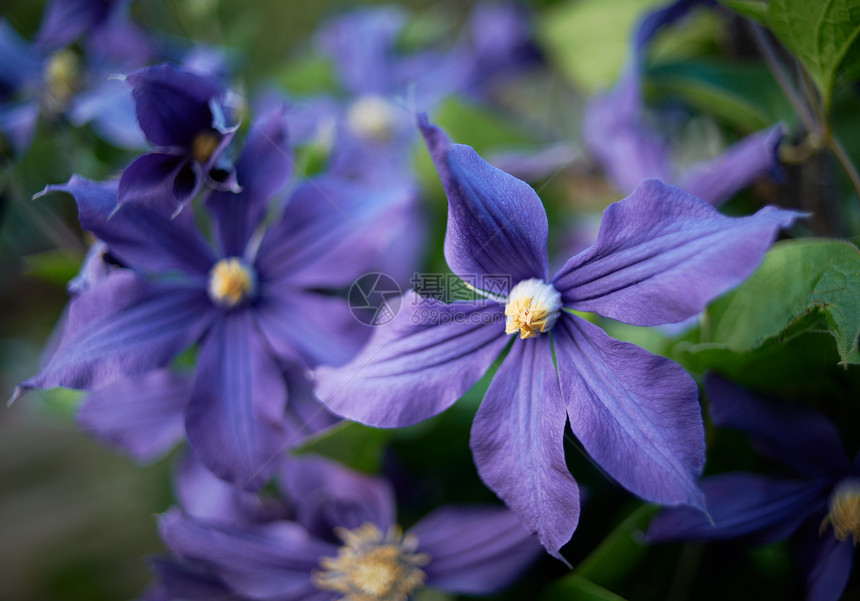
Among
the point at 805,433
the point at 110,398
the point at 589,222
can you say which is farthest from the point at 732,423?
the point at 110,398

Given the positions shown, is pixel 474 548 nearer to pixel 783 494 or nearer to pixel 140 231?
pixel 783 494

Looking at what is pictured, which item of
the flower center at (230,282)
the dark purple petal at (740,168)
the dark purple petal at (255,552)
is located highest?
the dark purple petal at (740,168)

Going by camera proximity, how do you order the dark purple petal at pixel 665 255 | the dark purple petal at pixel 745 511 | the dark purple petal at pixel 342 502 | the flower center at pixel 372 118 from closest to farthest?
the dark purple petal at pixel 665 255
the dark purple petal at pixel 745 511
the dark purple petal at pixel 342 502
the flower center at pixel 372 118

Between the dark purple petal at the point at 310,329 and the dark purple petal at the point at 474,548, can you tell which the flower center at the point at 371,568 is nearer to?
the dark purple petal at the point at 474,548

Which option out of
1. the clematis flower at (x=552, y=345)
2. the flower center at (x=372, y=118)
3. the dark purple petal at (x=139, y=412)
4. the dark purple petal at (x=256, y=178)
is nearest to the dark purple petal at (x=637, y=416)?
the clematis flower at (x=552, y=345)

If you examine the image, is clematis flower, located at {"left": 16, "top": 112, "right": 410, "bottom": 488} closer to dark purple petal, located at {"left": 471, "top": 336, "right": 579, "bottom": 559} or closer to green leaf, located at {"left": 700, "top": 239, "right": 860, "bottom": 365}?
dark purple petal, located at {"left": 471, "top": 336, "right": 579, "bottom": 559}

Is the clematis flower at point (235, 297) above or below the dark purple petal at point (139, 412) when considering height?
above

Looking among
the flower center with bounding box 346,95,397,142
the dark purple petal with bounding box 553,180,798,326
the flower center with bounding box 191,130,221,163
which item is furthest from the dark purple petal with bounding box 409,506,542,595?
the flower center with bounding box 346,95,397,142

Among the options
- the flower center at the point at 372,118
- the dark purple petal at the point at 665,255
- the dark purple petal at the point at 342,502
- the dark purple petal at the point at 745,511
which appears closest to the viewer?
the dark purple petal at the point at 665,255
